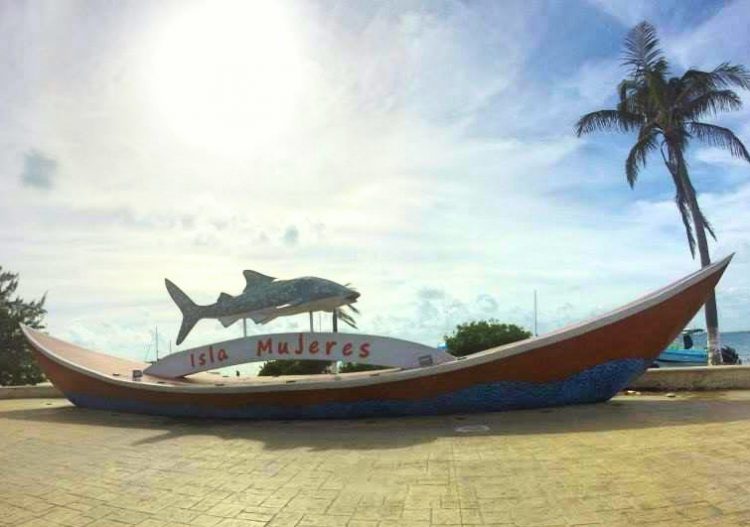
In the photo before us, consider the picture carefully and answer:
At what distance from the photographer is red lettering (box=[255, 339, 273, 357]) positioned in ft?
41.1

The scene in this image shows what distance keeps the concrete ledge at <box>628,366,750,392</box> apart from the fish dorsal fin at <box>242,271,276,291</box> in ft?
28.9

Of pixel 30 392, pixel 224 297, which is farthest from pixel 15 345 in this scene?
pixel 224 297

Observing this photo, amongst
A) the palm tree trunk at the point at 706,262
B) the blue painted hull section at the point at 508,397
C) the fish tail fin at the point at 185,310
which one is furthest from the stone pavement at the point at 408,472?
the palm tree trunk at the point at 706,262

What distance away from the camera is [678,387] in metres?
13.5

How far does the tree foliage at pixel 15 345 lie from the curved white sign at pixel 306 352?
57.7 ft

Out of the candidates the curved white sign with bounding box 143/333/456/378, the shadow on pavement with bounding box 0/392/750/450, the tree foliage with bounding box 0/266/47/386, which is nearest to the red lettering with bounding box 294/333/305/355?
the curved white sign with bounding box 143/333/456/378

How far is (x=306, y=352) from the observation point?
1216cm

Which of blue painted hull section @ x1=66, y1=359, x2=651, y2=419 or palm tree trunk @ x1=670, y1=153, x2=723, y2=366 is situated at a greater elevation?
palm tree trunk @ x1=670, y1=153, x2=723, y2=366

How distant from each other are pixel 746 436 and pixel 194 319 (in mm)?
12208

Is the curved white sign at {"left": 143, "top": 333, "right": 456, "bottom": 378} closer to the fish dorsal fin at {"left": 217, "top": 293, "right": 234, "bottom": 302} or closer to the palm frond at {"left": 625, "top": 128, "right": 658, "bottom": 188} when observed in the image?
the fish dorsal fin at {"left": 217, "top": 293, "right": 234, "bottom": 302}

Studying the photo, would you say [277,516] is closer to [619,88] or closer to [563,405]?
[563,405]

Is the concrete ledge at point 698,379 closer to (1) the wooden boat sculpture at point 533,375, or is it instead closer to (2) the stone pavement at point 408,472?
(1) the wooden boat sculpture at point 533,375

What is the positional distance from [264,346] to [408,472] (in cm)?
665

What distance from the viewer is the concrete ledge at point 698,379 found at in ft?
43.0
